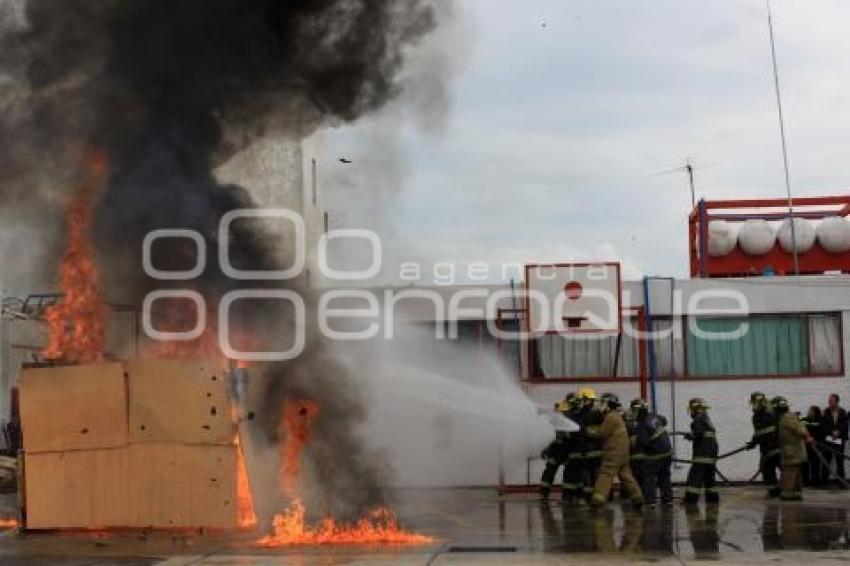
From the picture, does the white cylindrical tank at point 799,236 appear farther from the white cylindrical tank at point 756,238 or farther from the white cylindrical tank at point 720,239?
the white cylindrical tank at point 720,239

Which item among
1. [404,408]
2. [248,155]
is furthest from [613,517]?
[248,155]

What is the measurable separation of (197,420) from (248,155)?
315cm

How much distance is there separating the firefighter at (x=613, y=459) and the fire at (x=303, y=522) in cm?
326

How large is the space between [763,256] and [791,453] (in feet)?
18.1

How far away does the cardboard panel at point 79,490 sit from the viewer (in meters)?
11.4

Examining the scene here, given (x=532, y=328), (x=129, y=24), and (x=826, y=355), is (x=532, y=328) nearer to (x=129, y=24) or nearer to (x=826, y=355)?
(x=826, y=355)

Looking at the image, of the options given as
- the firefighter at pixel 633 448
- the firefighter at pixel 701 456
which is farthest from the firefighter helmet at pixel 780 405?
the firefighter at pixel 633 448

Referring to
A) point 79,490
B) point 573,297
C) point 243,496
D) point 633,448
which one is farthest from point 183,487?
point 573,297

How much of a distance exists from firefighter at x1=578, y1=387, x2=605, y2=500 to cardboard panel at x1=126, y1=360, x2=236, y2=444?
500 cm

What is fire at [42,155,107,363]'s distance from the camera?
11.9 m

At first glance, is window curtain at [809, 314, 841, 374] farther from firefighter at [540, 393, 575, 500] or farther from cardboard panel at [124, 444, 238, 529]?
cardboard panel at [124, 444, 238, 529]

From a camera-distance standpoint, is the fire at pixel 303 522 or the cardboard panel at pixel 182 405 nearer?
the fire at pixel 303 522

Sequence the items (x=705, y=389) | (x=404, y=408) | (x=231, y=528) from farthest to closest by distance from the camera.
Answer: (x=705, y=389)
(x=404, y=408)
(x=231, y=528)

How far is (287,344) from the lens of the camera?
39.4 ft
